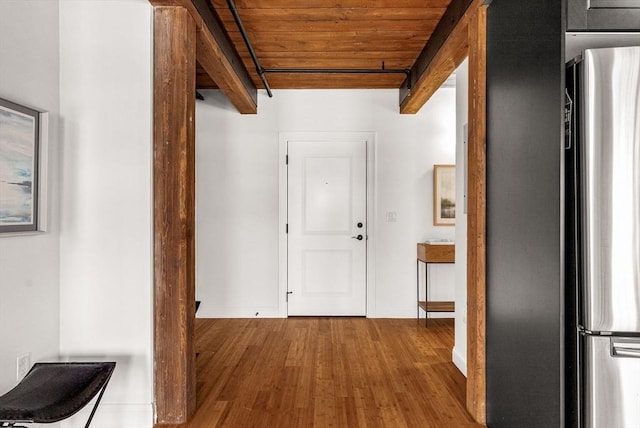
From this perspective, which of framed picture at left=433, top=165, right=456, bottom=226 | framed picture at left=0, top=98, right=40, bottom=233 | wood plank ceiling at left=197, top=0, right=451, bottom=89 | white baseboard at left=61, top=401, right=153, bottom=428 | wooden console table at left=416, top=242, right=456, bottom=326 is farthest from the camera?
framed picture at left=433, top=165, right=456, bottom=226

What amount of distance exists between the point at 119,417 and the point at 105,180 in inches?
52.2

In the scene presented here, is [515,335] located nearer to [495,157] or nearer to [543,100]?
[495,157]

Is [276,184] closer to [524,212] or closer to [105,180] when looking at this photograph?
[105,180]

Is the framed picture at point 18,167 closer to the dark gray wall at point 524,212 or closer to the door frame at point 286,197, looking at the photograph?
the dark gray wall at point 524,212

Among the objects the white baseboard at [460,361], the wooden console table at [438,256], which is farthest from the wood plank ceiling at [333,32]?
the white baseboard at [460,361]

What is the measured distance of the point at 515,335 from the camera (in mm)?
1979

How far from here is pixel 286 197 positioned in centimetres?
490

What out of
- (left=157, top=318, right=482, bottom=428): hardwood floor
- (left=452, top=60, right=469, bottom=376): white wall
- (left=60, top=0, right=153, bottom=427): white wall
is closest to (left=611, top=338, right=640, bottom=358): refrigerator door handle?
(left=157, top=318, right=482, bottom=428): hardwood floor

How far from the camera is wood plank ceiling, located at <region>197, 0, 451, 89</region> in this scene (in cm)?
291

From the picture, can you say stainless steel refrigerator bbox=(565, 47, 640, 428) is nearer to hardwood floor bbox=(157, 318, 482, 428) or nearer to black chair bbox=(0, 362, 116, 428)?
hardwood floor bbox=(157, 318, 482, 428)

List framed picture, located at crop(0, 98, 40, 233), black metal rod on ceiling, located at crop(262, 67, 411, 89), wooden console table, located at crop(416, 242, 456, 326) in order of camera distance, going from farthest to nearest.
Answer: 1. wooden console table, located at crop(416, 242, 456, 326)
2. black metal rod on ceiling, located at crop(262, 67, 411, 89)
3. framed picture, located at crop(0, 98, 40, 233)

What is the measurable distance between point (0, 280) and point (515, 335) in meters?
2.38

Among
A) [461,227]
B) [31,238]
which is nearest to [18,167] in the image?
[31,238]

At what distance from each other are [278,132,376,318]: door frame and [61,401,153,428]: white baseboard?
2566 mm
